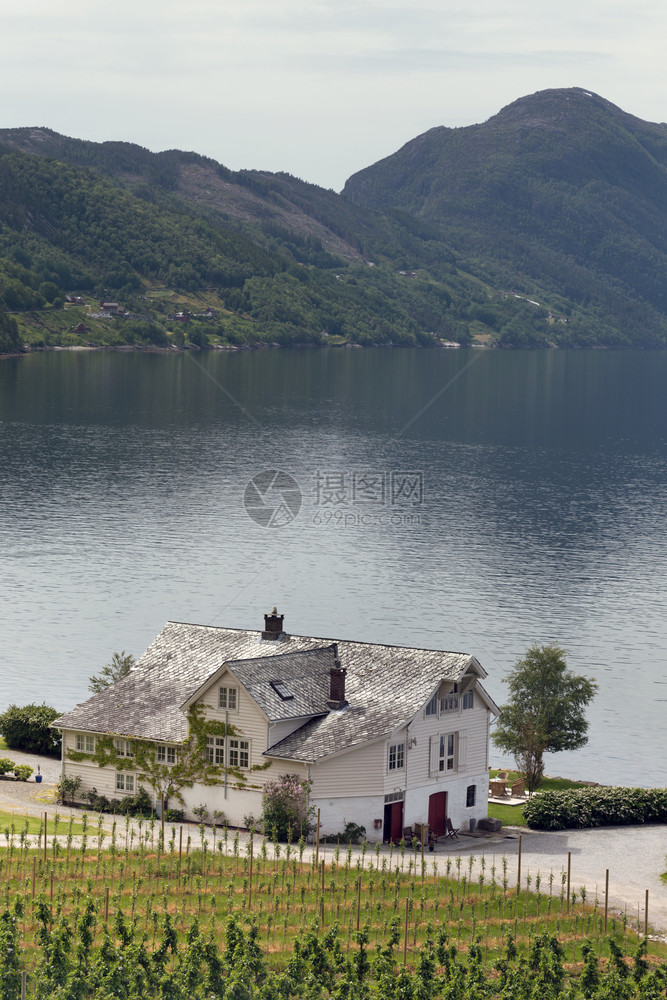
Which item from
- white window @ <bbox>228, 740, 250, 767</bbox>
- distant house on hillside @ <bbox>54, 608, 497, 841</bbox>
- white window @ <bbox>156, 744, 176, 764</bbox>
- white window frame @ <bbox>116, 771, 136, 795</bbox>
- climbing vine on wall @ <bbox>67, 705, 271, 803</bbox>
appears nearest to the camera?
distant house on hillside @ <bbox>54, 608, 497, 841</bbox>

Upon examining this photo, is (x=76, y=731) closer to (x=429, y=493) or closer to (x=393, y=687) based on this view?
(x=393, y=687)

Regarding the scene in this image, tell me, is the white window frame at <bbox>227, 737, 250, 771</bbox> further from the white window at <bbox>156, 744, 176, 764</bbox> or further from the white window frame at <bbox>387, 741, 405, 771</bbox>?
the white window frame at <bbox>387, 741, 405, 771</bbox>

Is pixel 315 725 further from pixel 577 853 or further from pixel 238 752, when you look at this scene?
pixel 577 853

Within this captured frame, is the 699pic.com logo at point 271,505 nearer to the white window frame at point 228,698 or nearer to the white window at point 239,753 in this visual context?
the white window frame at point 228,698

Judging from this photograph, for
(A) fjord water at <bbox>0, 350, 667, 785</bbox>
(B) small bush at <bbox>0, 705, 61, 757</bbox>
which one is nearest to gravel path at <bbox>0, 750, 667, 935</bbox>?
(B) small bush at <bbox>0, 705, 61, 757</bbox>

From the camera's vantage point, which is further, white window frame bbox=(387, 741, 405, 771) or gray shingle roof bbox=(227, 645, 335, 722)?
gray shingle roof bbox=(227, 645, 335, 722)

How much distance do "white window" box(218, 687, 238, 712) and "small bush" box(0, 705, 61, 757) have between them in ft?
49.8

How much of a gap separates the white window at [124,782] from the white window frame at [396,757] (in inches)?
511

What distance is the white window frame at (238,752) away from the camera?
64.6 meters

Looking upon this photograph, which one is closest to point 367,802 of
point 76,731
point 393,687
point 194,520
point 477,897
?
point 393,687

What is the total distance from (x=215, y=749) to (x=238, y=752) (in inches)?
50.0

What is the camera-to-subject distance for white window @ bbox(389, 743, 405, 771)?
64000 mm

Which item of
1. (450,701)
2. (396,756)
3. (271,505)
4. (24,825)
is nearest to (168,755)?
(24,825)

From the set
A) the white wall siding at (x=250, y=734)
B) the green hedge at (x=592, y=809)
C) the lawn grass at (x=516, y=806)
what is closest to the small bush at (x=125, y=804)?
the white wall siding at (x=250, y=734)
